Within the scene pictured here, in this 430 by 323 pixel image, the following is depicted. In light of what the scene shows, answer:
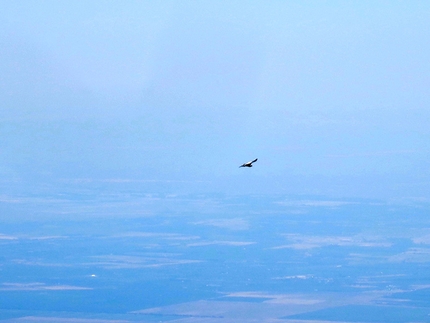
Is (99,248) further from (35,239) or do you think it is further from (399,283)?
(399,283)

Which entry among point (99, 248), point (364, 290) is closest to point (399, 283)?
point (364, 290)

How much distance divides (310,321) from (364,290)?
22.8 feet

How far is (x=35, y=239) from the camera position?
71062 millimetres

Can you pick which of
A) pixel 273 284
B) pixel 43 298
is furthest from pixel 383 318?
pixel 43 298

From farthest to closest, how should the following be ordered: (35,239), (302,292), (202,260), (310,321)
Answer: (35,239) → (202,260) → (302,292) → (310,321)

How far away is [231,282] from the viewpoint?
62.6 m

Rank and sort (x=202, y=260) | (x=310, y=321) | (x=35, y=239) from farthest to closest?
(x=35, y=239) < (x=202, y=260) < (x=310, y=321)

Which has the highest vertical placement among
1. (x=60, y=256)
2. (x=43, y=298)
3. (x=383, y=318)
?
(x=60, y=256)

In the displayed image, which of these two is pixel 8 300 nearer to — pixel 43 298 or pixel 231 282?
pixel 43 298

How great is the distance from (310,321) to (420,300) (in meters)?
7.24

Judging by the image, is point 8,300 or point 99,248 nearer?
point 8,300

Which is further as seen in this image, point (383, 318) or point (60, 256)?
point (60, 256)

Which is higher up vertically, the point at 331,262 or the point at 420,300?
the point at 331,262

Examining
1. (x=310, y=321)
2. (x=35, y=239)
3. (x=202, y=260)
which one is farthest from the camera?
(x=35, y=239)
